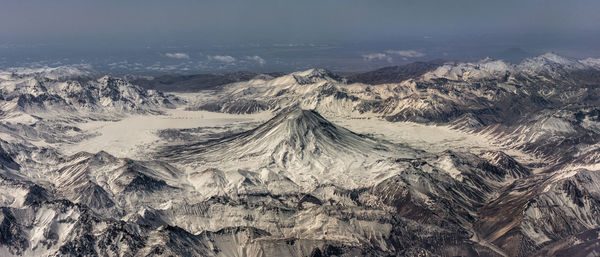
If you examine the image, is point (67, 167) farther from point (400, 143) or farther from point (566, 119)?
point (566, 119)

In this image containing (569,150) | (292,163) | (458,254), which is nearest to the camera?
(458,254)

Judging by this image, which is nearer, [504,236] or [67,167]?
[504,236]

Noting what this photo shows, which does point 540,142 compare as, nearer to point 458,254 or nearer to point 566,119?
point 566,119

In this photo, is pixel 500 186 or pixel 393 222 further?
pixel 500 186

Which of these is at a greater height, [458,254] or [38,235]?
[38,235]

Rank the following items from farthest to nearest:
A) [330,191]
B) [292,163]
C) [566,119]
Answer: [566,119] < [292,163] < [330,191]

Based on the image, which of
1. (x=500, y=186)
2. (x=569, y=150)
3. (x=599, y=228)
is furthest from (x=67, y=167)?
(x=569, y=150)

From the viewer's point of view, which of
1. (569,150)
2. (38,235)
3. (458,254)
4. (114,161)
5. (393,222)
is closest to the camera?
(38,235)

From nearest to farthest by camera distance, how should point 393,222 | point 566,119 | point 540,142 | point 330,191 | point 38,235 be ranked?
point 38,235 < point 393,222 < point 330,191 < point 540,142 < point 566,119

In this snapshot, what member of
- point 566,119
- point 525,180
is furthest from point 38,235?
point 566,119
